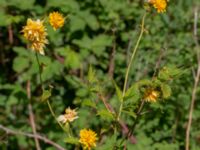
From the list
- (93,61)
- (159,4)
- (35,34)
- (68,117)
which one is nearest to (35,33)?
(35,34)

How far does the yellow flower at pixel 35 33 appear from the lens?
1.56 m

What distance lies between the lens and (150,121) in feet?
8.36

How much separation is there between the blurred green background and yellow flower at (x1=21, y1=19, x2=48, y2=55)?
82 centimetres

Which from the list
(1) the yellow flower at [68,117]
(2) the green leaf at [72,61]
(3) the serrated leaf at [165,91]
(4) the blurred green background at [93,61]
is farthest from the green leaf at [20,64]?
(3) the serrated leaf at [165,91]

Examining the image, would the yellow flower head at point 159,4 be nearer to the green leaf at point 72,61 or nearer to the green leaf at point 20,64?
the green leaf at point 72,61

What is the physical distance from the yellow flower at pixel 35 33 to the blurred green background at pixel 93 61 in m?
0.82

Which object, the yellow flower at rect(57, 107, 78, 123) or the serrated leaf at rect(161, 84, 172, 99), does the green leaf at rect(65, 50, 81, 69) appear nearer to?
the yellow flower at rect(57, 107, 78, 123)

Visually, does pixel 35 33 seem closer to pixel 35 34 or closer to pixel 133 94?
pixel 35 34

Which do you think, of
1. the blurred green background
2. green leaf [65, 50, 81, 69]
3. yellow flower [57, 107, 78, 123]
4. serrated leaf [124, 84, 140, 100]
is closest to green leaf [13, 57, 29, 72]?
the blurred green background

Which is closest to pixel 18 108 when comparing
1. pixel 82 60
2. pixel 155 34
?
pixel 82 60

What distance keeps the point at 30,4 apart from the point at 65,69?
45 centimetres

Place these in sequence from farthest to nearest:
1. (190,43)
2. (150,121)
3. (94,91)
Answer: (190,43) < (150,121) < (94,91)

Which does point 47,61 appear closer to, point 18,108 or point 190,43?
point 18,108

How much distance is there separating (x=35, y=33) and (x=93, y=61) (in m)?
1.34
